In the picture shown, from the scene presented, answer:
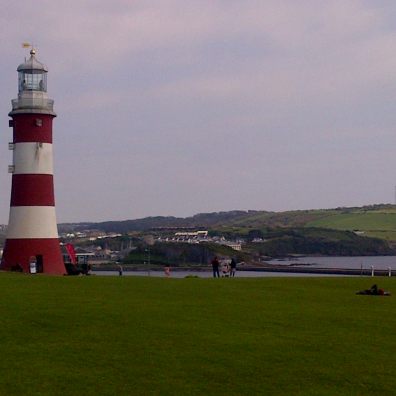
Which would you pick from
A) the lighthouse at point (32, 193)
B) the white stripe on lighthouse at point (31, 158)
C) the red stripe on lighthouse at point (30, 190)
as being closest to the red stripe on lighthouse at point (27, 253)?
the lighthouse at point (32, 193)

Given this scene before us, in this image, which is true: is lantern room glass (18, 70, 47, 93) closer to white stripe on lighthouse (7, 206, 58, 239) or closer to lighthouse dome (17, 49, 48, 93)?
lighthouse dome (17, 49, 48, 93)

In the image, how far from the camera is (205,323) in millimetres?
18000

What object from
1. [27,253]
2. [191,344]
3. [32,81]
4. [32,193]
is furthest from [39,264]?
[191,344]

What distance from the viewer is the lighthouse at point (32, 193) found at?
39.6m

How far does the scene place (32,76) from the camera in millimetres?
41781

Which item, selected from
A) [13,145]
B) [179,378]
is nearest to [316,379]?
[179,378]

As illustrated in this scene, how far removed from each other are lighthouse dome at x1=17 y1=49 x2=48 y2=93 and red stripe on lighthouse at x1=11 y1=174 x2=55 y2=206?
4913 millimetres

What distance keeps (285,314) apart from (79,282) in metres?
10.7

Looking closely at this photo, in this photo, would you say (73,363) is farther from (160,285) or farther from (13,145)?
(13,145)

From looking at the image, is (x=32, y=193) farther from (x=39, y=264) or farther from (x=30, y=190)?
(x=39, y=264)

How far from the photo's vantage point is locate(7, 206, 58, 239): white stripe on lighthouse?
39594 mm

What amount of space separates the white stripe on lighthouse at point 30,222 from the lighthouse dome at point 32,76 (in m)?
6.36

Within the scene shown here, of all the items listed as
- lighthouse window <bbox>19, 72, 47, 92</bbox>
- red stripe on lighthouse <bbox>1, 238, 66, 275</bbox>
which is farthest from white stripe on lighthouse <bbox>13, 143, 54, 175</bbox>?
red stripe on lighthouse <bbox>1, 238, 66, 275</bbox>

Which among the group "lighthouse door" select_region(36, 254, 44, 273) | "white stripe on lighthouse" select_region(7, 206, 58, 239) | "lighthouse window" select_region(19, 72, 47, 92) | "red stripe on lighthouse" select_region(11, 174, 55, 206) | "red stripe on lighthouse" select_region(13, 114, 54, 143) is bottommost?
"lighthouse door" select_region(36, 254, 44, 273)
